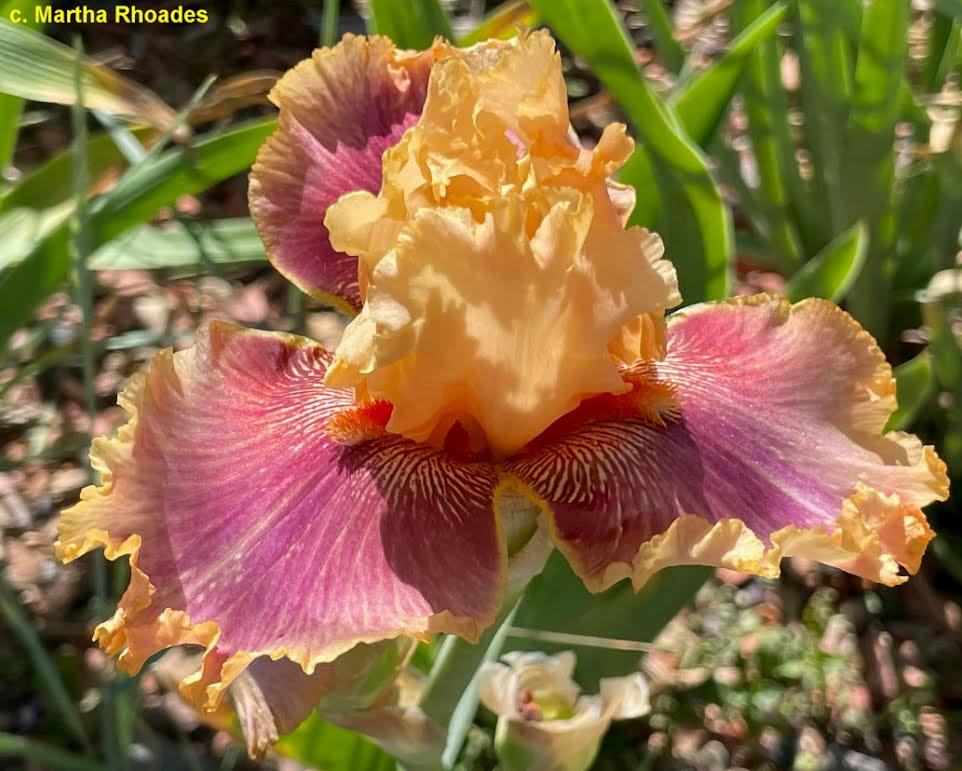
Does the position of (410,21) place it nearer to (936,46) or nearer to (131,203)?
(131,203)

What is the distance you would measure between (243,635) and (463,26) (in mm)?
2066

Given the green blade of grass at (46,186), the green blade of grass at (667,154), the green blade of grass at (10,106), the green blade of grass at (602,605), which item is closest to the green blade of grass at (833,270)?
the green blade of grass at (667,154)

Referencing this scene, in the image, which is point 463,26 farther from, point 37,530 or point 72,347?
point 37,530

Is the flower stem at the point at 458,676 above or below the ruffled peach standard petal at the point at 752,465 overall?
below

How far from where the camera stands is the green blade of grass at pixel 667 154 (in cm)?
99

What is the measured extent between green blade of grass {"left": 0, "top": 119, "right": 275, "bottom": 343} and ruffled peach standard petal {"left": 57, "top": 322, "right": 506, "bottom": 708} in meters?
0.46

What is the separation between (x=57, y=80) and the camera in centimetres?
114

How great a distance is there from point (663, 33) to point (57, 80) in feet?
2.90

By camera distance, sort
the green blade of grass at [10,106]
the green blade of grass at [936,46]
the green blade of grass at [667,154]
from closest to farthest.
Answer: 1. the green blade of grass at [667,154]
2. the green blade of grass at [10,106]
3. the green blade of grass at [936,46]

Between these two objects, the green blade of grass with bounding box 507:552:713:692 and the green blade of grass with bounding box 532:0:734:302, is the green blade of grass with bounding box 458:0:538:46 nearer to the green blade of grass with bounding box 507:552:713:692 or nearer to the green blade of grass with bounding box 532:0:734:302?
the green blade of grass with bounding box 532:0:734:302

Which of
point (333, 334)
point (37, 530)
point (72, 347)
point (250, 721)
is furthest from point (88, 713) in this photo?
point (333, 334)

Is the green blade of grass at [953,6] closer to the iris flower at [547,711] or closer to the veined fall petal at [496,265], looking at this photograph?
the veined fall petal at [496,265]

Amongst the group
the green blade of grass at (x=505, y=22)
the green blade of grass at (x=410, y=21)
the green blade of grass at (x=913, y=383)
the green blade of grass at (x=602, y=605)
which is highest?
the green blade of grass at (x=410, y=21)

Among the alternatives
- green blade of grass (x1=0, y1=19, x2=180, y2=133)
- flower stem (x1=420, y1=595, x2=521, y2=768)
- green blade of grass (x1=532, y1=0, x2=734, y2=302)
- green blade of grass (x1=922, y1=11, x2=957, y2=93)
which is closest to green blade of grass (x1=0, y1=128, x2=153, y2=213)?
green blade of grass (x1=0, y1=19, x2=180, y2=133)
